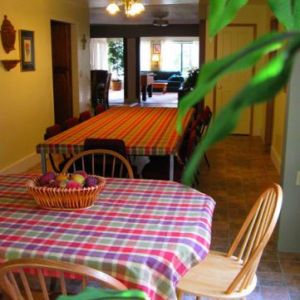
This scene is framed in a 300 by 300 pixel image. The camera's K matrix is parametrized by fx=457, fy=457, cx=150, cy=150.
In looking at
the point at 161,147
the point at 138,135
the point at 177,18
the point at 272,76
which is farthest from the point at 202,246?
the point at 177,18

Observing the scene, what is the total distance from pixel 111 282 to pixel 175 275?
0.30 m

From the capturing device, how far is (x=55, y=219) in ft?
6.50

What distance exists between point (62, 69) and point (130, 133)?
158 inches

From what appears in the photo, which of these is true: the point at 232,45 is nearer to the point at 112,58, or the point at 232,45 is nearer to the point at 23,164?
the point at 23,164

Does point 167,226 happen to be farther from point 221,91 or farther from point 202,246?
point 221,91

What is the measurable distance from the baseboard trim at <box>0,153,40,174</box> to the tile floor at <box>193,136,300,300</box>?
7.27 feet

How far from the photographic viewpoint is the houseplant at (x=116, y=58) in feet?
60.7

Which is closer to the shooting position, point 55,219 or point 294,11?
point 294,11

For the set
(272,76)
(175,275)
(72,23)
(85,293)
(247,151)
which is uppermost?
(72,23)

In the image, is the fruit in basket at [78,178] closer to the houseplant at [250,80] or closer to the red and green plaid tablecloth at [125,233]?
the red and green plaid tablecloth at [125,233]

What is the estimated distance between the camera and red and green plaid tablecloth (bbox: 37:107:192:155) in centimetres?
359

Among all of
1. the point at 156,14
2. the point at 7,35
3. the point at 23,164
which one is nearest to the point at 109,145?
the point at 7,35

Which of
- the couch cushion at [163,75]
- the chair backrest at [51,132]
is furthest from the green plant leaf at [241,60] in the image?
the couch cushion at [163,75]

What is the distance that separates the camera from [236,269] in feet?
7.08
